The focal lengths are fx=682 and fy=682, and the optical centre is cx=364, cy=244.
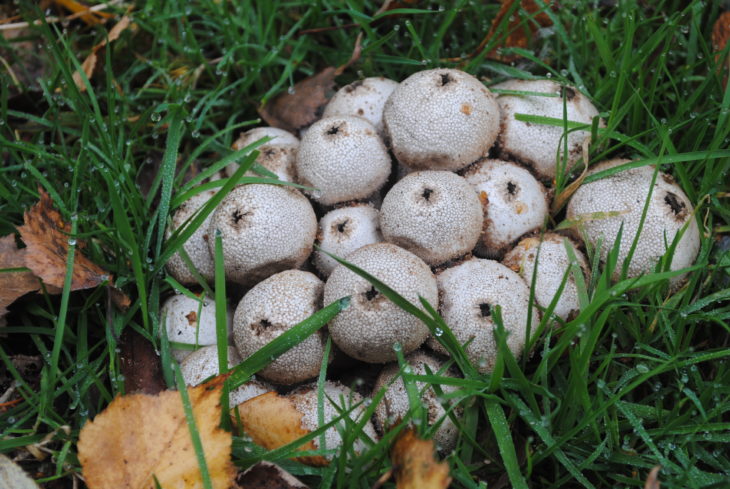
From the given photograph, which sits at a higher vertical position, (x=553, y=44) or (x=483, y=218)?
(x=553, y=44)

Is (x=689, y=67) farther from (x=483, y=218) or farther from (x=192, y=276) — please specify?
(x=192, y=276)

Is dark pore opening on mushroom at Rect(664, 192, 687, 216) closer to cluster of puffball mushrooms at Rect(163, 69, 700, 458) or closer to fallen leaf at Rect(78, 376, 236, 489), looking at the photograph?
cluster of puffball mushrooms at Rect(163, 69, 700, 458)

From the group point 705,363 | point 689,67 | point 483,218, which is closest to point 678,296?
point 705,363

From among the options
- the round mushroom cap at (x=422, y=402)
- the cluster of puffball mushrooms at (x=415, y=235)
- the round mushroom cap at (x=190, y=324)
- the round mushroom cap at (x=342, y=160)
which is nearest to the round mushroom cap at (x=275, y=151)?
the cluster of puffball mushrooms at (x=415, y=235)

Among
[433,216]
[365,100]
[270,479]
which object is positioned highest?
[365,100]

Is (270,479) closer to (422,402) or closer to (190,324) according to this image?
(422,402)

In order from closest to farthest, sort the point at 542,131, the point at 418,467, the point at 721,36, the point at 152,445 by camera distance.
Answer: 1. the point at 418,467
2. the point at 152,445
3. the point at 542,131
4. the point at 721,36

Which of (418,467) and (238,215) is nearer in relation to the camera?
(418,467)

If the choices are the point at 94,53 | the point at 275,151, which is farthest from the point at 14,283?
the point at 94,53
